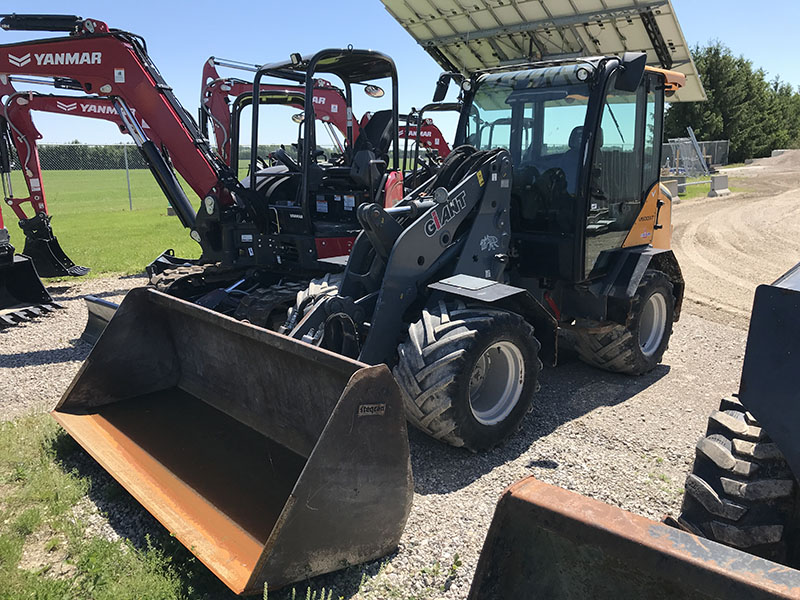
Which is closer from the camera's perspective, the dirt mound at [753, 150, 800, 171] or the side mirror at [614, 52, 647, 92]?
the side mirror at [614, 52, 647, 92]

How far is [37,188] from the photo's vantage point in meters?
11.0

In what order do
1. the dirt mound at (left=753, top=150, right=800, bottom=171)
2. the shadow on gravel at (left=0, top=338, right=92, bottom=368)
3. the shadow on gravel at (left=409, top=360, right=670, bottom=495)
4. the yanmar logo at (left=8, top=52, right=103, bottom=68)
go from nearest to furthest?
1. the shadow on gravel at (left=409, top=360, right=670, bottom=495)
2. the shadow on gravel at (left=0, top=338, right=92, bottom=368)
3. the yanmar logo at (left=8, top=52, right=103, bottom=68)
4. the dirt mound at (left=753, top=150, right=800, bottom=171)

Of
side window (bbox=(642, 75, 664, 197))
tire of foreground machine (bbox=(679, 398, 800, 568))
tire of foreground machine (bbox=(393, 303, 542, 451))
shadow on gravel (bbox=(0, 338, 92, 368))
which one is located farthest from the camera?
shadow on gravel (bbox=(0, 338, 92, 368))

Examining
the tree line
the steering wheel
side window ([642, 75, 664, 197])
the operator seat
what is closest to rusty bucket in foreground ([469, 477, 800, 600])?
side window ([642, 75, 664, 197])

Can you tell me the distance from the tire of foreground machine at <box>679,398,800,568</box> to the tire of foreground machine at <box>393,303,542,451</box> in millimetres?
1745

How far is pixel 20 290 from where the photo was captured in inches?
348

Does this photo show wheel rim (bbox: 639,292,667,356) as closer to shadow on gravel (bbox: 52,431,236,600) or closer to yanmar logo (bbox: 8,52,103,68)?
shadow on gravel (bbox: 52,431,236,600)

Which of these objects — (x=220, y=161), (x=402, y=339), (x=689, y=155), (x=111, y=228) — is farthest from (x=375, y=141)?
(x=689, y=155)

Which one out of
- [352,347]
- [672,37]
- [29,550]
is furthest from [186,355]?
[672,37]

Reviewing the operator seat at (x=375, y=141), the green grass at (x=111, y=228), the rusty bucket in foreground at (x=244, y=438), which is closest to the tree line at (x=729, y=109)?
the green grass at (x=111, y=228)

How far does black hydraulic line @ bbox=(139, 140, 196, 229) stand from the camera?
7.95 m

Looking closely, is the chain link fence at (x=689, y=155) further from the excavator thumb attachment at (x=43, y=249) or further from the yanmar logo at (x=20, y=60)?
the yanmar logo at (x=20, y=60)

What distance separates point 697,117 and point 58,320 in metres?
38.3

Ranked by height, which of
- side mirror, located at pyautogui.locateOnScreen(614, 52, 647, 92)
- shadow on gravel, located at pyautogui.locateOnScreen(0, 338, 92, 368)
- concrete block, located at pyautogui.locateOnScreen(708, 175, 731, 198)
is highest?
side mirror, located at pyautogui.locateOnScreen(614, 52, 647, 92)
